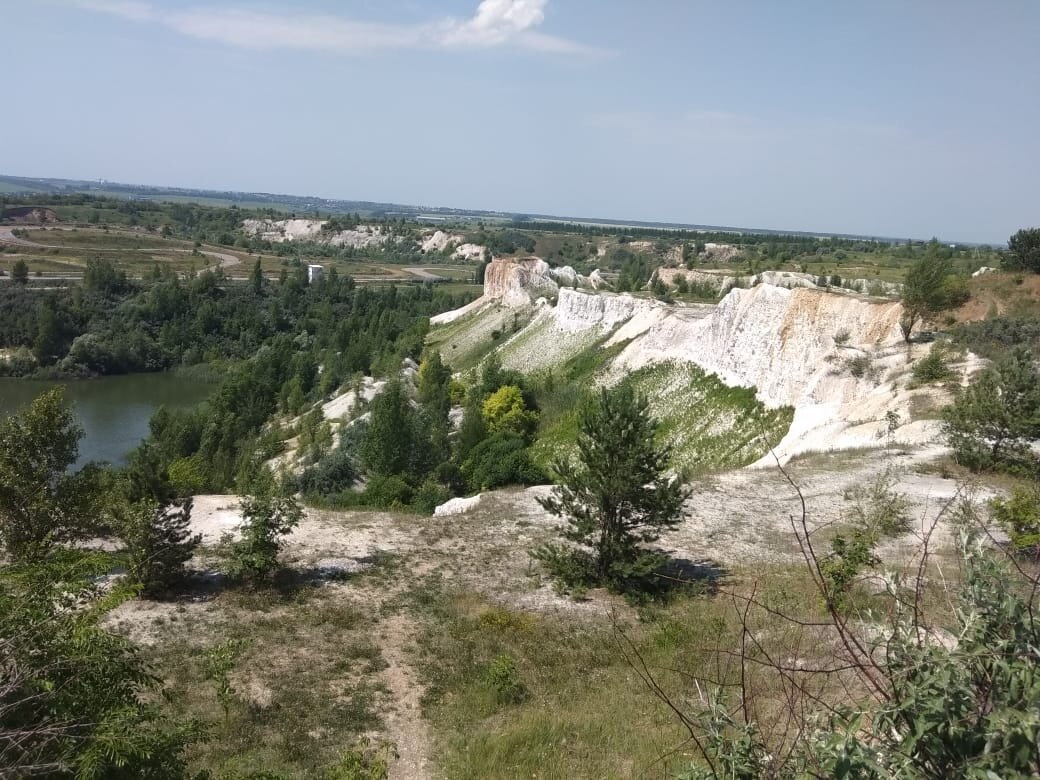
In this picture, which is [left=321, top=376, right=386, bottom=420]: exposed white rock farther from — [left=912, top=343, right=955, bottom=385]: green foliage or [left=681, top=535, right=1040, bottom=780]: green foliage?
[left=681, top=535, right=1040, bottom=780]: green foliage

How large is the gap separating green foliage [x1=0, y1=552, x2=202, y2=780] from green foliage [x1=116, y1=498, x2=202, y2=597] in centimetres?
774

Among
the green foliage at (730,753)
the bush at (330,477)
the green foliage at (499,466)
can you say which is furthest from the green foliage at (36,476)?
the bush at (330,477)

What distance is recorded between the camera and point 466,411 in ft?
133

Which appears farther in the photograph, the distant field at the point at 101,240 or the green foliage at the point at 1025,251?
the distant field at the point at 101,240

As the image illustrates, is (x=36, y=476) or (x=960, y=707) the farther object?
(x=36, y=476)

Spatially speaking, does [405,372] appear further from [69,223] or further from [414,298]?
[69,223]

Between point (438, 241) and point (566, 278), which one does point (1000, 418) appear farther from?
point (438, 241)

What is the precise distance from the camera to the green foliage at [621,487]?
40.2ft

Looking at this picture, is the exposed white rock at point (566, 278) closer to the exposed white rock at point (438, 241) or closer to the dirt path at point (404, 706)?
the dirt path at point (404, 706)

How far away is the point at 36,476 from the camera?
42.4ft

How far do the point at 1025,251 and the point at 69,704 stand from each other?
43.5m

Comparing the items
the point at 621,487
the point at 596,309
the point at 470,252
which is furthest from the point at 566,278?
the point at 470,252

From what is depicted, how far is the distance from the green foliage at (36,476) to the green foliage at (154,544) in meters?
1.39

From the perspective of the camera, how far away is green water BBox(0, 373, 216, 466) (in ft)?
167
